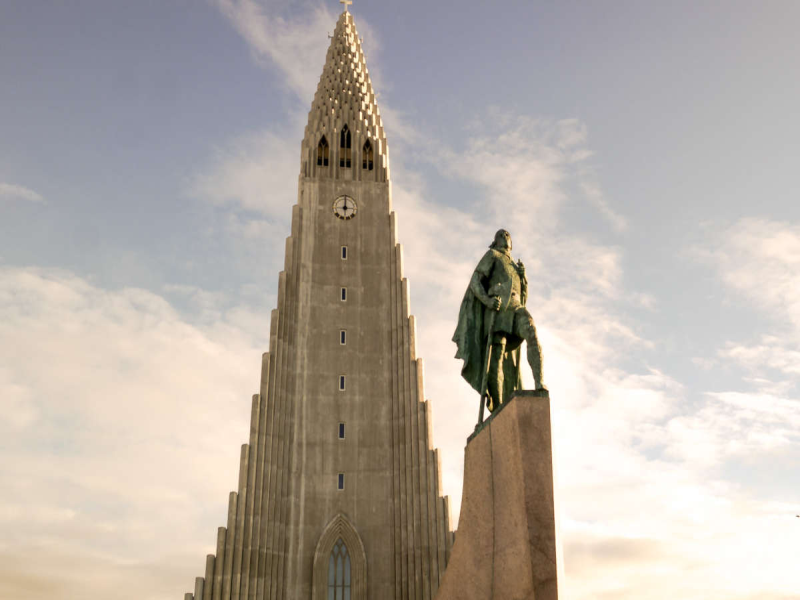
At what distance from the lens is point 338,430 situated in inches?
1443

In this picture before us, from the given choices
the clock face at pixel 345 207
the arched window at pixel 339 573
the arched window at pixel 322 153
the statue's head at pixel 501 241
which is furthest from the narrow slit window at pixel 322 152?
the statue's head at pixel 501 241

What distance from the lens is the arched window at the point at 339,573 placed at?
33812 mm

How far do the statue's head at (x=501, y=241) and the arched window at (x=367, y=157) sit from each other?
30220mm

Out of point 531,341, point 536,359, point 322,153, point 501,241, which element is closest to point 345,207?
point 322,153

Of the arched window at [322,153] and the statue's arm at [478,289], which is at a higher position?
the arched window at [322,153]

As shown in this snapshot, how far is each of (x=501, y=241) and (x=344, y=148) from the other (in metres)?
31.3

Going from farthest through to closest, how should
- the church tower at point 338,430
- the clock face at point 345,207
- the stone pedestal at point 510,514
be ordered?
the clock face at point 345,207, the church tower at point 338,430, the stone pedestal at point 510,514

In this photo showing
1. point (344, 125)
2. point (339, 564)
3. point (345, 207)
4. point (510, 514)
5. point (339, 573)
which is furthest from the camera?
point (344, 125)

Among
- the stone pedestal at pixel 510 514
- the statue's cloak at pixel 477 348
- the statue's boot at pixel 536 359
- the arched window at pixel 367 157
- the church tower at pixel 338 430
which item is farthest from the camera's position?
the arched window at pixel 367 157

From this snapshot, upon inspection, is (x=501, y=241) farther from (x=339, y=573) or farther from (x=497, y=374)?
(x=339, y=573)

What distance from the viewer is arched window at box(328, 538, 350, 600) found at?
111 feet

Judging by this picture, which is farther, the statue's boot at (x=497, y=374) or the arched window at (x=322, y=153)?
the arched window at (x=322, y=153)

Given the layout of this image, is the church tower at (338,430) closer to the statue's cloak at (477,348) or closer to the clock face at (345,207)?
the clock face at (345,207)

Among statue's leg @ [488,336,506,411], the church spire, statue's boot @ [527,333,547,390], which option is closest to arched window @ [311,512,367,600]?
the church spire
